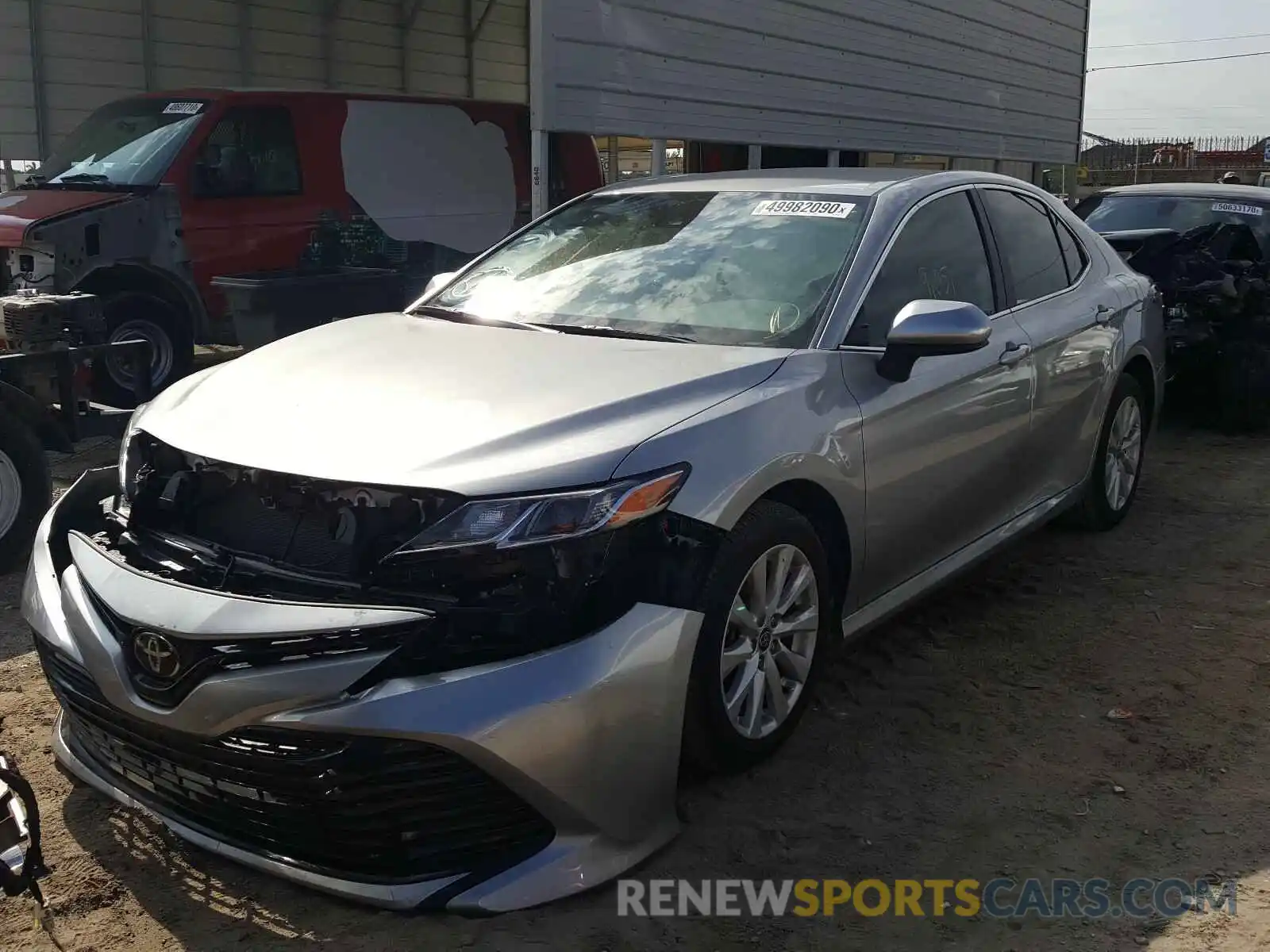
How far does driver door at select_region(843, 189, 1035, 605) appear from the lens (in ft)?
11.5

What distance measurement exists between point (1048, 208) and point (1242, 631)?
1853mm

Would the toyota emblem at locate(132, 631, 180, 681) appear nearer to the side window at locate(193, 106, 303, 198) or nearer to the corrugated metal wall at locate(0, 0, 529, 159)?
the side window at locate(193, 106, 303, 198)

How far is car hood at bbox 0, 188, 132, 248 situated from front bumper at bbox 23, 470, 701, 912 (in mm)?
5551

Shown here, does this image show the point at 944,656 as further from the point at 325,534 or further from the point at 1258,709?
the point at 325,534

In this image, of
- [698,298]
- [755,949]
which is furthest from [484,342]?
[755,949]

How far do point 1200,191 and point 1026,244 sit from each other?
5150 mm

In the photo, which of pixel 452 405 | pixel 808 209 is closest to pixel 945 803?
pixel 452 405

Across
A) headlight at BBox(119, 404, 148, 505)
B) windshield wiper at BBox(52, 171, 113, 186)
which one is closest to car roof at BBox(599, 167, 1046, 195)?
headlight at BBox(119, 404, 148, 505)

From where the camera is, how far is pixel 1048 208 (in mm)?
4953

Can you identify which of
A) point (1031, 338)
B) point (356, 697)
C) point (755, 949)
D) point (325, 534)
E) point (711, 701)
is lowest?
point (755, 949)

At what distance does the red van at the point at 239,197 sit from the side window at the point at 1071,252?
5094 mm

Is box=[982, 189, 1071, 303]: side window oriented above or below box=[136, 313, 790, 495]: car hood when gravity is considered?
above

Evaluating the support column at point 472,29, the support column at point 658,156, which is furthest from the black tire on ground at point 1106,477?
the support column at point 472,29

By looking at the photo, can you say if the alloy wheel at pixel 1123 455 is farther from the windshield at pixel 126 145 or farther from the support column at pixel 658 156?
the windshield at pixel 126 145
